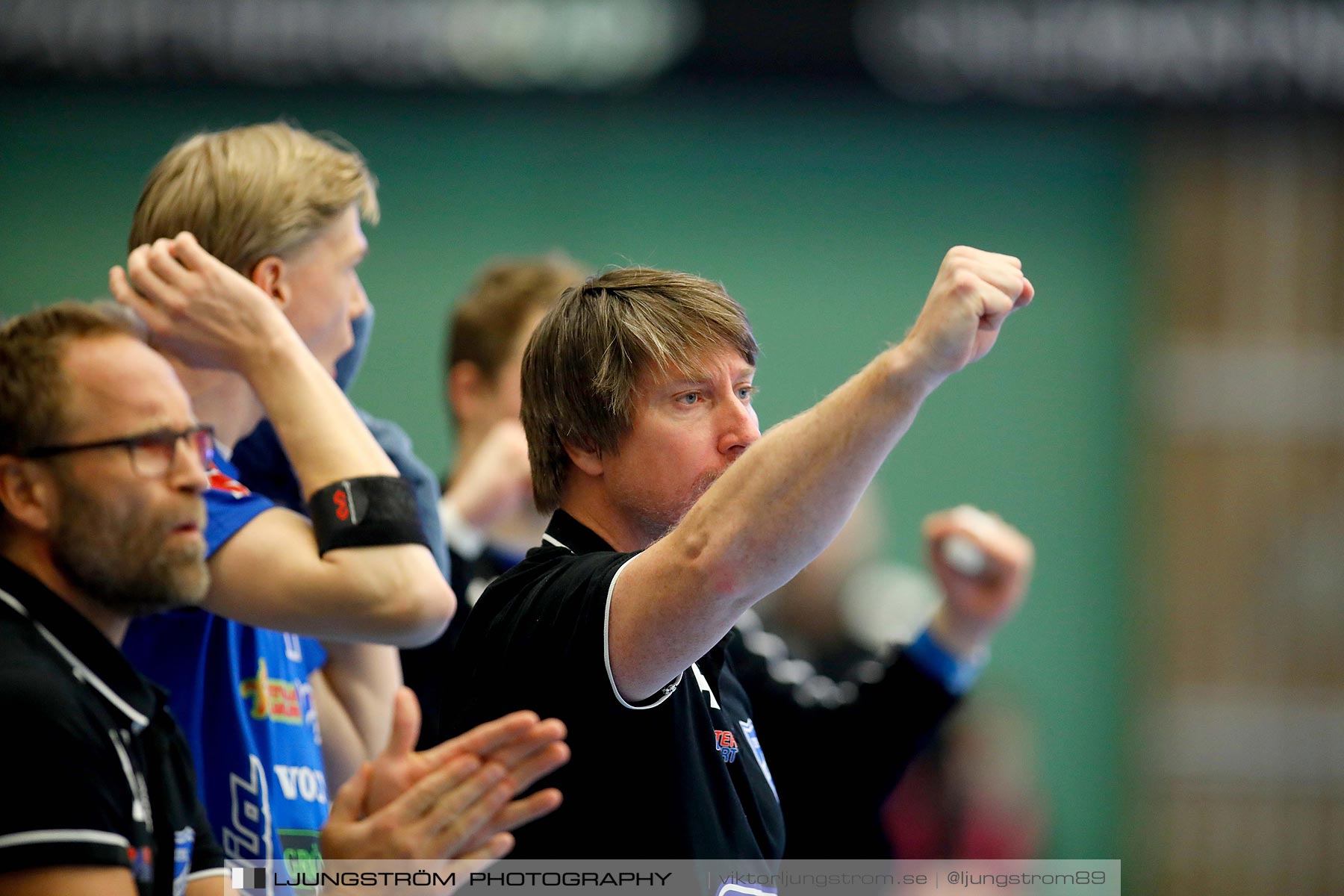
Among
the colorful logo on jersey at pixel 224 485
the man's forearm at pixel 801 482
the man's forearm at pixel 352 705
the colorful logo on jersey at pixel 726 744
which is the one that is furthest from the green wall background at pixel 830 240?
the man's forearm at pixel 801 482

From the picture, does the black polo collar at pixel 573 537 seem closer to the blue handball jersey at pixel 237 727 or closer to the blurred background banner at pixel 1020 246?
the blue handball jersey at pixel 237 727

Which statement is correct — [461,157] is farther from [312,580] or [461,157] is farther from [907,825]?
[312,580]

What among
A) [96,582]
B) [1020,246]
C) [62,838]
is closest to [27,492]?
[96,582]

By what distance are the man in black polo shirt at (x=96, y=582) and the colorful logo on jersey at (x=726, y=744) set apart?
0.70 meters

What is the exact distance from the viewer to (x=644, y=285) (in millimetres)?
1925

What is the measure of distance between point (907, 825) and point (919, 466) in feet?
8.74

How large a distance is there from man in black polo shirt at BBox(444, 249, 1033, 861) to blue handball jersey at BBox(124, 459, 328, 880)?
1.90ft

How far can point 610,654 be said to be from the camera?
1628mm

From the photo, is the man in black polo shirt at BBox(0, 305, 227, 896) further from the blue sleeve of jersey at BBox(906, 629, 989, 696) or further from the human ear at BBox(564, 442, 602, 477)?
the blue sleeve of jersey at BBox(906, 629, 989, 696)

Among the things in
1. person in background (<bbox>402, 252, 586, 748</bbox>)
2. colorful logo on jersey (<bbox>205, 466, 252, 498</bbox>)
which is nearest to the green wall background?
person in background (<bbox>402, 252, 586, 748</bbox>)

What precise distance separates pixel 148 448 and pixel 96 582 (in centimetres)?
20

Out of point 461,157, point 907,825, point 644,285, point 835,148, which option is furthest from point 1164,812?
point 644,285

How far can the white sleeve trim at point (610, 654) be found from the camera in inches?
63.7

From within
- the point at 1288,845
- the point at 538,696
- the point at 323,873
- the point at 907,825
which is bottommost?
the point at 1288,845
